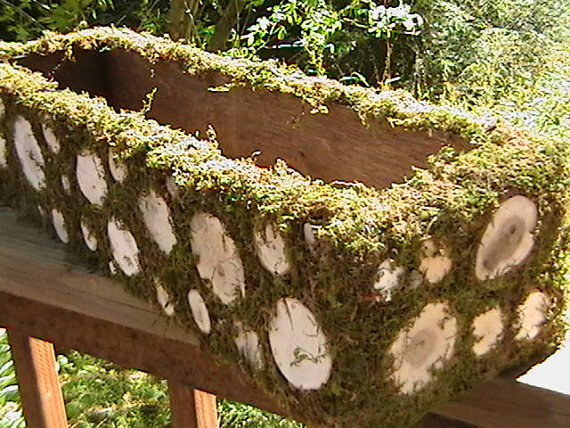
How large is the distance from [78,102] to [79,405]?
1386mm

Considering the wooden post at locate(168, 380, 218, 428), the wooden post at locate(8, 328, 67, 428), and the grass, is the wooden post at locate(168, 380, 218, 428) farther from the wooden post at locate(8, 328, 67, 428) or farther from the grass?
Result: the grass

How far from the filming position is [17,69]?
2.47 feet

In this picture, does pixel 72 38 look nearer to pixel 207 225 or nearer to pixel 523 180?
pixel 207 225

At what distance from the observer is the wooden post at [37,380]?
75 centimetres

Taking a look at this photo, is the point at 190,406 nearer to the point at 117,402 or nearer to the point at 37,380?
the point at 37,380

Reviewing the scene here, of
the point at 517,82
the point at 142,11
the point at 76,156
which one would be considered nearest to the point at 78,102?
the point at 76,156

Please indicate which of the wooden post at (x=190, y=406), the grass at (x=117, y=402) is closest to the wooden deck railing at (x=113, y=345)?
the wooden post at (x=190, y=406)

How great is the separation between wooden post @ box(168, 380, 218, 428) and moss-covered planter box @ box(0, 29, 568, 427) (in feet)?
0.21

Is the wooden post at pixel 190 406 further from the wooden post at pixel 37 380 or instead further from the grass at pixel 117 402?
the grass at pixel 117 402

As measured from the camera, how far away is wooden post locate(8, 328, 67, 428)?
0.75 m

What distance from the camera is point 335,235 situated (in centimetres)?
45

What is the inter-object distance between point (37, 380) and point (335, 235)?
0.42 meters

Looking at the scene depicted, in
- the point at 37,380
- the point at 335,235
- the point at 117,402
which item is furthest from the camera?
the point at 117,402

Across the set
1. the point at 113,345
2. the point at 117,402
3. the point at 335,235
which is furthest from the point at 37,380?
the point at 117,402
